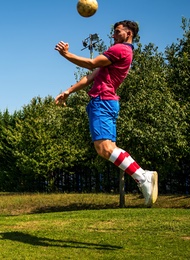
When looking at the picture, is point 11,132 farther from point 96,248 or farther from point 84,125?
point 96,248

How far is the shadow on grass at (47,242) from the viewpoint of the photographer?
574 centimetres

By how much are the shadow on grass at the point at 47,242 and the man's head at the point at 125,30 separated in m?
2.97

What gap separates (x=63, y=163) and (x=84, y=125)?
1402 centimetres

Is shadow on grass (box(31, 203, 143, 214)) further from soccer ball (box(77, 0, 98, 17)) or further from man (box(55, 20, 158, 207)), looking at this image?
soccer ball (box(77, 0, 98, 17))

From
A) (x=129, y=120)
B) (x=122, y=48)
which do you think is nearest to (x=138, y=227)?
(x=122, y=48)

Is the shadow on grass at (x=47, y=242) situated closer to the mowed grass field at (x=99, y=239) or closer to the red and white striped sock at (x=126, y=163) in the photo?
the mowed grass field at (x=99, y=239)

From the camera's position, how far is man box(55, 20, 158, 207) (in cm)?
549

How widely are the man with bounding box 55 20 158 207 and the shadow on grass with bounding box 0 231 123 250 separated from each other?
3.07 feet

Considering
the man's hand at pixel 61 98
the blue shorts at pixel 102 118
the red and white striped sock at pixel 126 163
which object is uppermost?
the man's hand at pixel 61 98

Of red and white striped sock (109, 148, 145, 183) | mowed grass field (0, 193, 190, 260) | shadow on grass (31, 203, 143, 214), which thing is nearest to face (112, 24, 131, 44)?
red and white striped sock (109, 148, 145, 183)

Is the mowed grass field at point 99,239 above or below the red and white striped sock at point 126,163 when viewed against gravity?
below

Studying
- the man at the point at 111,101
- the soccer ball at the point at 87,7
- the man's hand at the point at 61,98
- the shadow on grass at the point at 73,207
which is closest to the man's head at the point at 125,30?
the man at the point at 111,101

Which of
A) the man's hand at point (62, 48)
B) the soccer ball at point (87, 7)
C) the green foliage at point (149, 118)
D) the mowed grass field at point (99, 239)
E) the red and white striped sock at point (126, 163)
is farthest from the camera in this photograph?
the green foliage at point (149, 118)

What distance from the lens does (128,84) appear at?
737 inches
